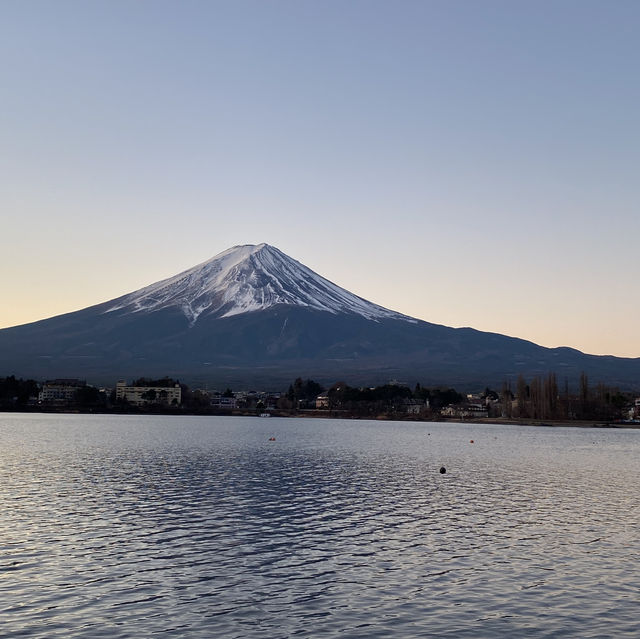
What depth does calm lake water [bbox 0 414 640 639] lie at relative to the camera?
22.8 meters

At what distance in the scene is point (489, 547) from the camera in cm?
3431

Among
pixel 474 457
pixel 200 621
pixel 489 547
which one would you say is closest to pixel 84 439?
pixel 474 457

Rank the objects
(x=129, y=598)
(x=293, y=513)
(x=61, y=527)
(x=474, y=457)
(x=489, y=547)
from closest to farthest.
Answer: (x=129, y=598) < (x=489, y=547) < (x=61, y=527) < (x=293, y=513) < (x=474, y=457)

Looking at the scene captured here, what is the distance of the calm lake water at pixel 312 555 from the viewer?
896 inches

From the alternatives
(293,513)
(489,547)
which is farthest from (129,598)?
(293,513)

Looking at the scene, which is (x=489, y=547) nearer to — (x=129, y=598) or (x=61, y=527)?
(x=129, y=598)

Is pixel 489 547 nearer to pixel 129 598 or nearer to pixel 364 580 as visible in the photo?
pixel 364 580

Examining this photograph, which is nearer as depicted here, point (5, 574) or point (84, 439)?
point (5, 574)

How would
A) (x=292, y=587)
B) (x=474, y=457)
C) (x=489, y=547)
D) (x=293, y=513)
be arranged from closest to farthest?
(x=292, y=587) < (x=489, y=547) < (x=293, y=513) < (x=474, y=457)

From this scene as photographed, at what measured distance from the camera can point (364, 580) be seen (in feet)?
91.0

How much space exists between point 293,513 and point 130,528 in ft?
31.5

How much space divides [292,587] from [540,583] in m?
8.78

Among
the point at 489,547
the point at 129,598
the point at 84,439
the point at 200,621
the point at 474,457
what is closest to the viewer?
the point at 200,621

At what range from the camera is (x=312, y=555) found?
105 feet
